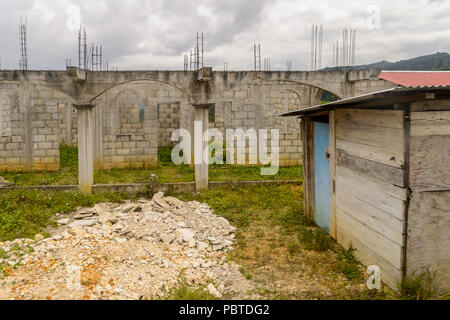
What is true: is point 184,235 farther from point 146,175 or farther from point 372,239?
point 146,175

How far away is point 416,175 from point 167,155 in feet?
43.6

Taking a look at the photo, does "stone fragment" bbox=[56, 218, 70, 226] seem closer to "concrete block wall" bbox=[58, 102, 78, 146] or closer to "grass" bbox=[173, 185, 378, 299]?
"grass" bbox=[173, 185, 378, 299]

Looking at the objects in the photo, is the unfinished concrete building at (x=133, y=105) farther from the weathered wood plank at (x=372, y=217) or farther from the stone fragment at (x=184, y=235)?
the weathered wood plank at (x=372, y=217)

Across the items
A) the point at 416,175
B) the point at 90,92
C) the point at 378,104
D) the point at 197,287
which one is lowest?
the point at 197,287

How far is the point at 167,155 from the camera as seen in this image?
54.7ft

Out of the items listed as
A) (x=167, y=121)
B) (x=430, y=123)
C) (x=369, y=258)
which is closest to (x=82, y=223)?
(x=369, y=258)

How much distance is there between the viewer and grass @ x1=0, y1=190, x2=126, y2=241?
278 inches

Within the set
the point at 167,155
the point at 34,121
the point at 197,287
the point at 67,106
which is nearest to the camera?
the point at 197,287

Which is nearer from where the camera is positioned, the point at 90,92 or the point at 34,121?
the point at 90,92

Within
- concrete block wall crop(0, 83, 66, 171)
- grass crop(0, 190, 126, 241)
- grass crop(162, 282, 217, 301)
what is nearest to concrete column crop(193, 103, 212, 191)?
grass crop(0, 190, 126, 241)

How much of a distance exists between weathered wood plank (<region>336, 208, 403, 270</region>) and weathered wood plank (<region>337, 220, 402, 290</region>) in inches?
1.9

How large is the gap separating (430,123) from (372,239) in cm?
183

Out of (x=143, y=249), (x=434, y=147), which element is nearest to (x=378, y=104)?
(x=434, y=147)
